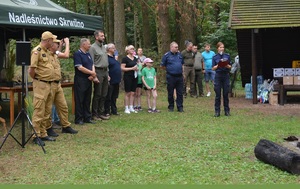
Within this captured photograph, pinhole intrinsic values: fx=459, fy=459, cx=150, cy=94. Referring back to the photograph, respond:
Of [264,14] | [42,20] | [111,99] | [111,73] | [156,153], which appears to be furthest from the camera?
[264,14]

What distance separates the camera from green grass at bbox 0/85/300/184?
5.45 meters

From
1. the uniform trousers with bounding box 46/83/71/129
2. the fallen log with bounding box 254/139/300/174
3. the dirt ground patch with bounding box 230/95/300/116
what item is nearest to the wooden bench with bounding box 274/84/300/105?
the dirt ground patch with bounding box 230/95/300/116

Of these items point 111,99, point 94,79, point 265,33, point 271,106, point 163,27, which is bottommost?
point 271,106

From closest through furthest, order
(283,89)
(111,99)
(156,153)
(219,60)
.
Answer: (156,153), (219,60), (111,99), (283,89)

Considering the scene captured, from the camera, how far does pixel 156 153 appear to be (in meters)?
6.81

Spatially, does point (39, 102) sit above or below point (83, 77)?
below

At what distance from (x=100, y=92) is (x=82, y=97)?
70 cm

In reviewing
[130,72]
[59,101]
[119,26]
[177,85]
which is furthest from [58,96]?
[119,26]

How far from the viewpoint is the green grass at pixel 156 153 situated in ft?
17.9

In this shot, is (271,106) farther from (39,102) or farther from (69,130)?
(39,102)

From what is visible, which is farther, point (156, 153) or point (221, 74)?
point (221, 74)

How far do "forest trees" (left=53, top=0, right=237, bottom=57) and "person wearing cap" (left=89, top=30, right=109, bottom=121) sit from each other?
6.17 metres

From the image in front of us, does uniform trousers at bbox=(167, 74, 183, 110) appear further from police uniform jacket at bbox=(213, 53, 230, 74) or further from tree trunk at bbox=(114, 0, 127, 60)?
tree trunk at bbox=(114, 0, 127, 60)

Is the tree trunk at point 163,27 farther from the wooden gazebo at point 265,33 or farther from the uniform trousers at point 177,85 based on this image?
the uniform trousers at point 177,85
